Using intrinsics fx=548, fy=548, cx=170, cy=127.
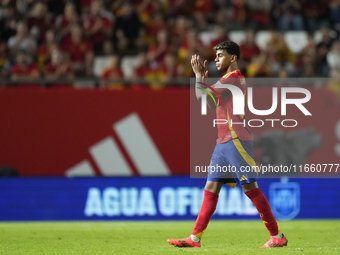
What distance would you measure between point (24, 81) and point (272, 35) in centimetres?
521

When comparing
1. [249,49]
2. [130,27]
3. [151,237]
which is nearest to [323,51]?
[249,49]

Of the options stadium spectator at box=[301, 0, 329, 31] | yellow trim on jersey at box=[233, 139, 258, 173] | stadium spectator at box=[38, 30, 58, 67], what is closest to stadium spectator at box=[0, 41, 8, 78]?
stadium spectator at box=[38, 30, 58, 67]

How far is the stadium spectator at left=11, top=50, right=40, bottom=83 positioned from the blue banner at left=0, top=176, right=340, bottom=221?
6.93 feet

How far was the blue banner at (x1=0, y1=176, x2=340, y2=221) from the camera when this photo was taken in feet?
29.2

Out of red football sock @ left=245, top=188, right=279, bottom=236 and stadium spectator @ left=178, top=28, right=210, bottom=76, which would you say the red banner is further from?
red football sock @ left=245, top=188, right=279, bottom=236

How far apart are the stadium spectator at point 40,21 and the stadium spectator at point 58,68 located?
4.22 feet

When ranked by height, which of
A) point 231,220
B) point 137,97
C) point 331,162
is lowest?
point 231,220

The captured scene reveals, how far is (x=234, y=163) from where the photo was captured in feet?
17.2

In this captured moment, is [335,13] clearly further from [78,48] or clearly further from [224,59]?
[224,59]

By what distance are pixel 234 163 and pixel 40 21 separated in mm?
7445

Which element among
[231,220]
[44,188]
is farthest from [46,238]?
[231,220]

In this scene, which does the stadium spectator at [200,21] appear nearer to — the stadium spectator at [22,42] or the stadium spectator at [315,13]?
the stadium spectator at [315,13]

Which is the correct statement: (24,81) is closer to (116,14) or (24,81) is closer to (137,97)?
(137,97)

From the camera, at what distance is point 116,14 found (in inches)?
475
